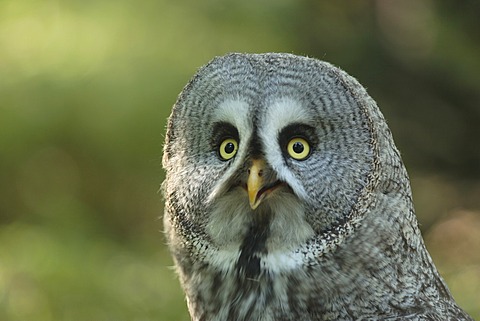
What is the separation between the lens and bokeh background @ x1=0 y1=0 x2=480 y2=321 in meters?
6.63

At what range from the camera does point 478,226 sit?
6312mm

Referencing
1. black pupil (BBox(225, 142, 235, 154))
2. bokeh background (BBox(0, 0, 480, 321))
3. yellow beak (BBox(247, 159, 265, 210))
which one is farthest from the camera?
bokeh background (BBox(0, 0, 480, 321))

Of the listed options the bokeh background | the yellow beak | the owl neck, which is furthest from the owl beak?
the bokeh background

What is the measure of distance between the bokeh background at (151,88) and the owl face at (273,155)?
12.5 feet

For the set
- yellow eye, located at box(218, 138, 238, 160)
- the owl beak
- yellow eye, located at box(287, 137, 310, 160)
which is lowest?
the owl beak

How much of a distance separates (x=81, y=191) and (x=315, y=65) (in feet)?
15.7

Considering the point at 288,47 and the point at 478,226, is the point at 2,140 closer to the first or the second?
the point at 288,47

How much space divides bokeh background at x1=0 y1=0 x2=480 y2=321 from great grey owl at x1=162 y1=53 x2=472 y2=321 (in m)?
3.80

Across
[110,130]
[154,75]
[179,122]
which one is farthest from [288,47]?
[179,122]

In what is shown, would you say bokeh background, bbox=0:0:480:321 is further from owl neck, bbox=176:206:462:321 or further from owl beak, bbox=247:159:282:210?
owl beak, bbox=247:159:282:210

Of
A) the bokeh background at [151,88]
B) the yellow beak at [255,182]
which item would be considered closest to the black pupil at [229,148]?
the yellow beak at [255,182]

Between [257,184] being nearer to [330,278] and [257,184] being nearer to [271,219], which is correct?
[271,219]

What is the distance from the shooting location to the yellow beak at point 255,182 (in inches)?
90.7

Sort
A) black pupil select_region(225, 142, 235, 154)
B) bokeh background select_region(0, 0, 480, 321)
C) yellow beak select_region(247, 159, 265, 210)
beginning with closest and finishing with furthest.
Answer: yellow beak select_region(247, 159, 265, 210), black pupil select_region(225, 142, 235, 154), bokeh background select_region(0, 0, 480, 321)
